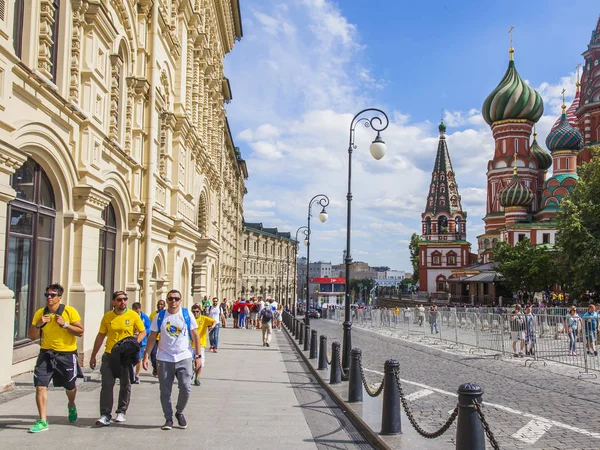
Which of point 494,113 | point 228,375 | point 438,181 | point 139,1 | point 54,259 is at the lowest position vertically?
point 228,375

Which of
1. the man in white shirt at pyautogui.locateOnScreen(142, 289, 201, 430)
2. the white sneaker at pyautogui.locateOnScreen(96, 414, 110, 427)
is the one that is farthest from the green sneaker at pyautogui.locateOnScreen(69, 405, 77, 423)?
the man in white shirt at pyautogui.locateOnScreen(142, 289, 201, 430)

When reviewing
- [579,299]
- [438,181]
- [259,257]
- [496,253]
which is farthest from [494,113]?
[579,299]

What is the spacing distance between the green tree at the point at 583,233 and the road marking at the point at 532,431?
96.0ft

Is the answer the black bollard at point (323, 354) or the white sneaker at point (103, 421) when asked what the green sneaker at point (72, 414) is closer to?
the white sneaker at point (103, 421)

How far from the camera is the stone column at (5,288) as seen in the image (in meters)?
8.59

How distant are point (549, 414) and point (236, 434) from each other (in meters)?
4.90

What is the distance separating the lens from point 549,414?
930 cm

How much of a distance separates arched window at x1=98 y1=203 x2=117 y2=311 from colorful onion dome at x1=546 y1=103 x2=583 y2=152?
2433 inches

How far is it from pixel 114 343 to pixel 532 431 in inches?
217

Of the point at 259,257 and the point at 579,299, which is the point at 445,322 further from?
the point at 259,257

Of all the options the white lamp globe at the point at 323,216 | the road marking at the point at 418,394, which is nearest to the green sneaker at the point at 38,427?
the road marking at the point at 418,394

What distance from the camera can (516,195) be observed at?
232 feet

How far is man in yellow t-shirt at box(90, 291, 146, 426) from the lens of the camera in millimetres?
7516

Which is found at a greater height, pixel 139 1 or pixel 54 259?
pixel 139 1
